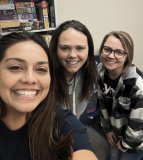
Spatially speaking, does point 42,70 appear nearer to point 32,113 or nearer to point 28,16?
point 32,113

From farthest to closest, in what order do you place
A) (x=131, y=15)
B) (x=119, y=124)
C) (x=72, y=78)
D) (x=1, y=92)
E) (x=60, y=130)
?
(x=131, y=15)
(x=119, y=124)
(x=72, y=78)
(x=60, y=130)
(x=1, y=92)

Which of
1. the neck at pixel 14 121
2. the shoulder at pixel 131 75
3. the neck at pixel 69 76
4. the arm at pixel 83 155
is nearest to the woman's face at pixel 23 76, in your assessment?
the neck at pixel 14 121

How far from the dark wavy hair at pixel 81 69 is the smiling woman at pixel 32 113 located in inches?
19.8

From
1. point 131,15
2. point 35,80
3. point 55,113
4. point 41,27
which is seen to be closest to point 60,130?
point 55,113

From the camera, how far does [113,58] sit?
5.42 ft

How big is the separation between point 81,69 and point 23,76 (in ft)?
2.64

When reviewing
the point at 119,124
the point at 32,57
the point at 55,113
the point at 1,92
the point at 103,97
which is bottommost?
the point at 119,124

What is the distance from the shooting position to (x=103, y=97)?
1.81 meters

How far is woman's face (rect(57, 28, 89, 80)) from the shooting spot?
1473 mm

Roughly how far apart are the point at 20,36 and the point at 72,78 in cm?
71

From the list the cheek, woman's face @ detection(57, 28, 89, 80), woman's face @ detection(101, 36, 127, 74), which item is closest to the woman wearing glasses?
woman's face @ detection(101, 36, 127, 74)

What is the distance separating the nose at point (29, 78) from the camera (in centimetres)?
89

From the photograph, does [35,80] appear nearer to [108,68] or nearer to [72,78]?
[72,78]

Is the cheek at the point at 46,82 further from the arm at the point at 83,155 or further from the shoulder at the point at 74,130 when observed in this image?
the arm at the point at 83,155
